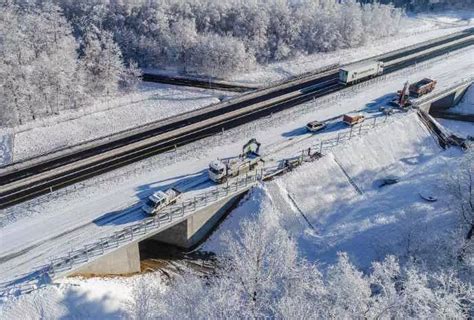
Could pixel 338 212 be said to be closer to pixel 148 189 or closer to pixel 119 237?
pixel 148 189

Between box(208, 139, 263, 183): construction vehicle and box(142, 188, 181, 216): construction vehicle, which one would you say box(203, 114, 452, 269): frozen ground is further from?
box(142, 188, 181, 216): construction vehicle

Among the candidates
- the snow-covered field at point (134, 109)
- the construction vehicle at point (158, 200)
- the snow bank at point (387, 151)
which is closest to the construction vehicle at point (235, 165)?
the construction vehicle at point (158, 200)

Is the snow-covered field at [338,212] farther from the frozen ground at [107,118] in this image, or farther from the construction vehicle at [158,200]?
the frozen ground at [107,118]

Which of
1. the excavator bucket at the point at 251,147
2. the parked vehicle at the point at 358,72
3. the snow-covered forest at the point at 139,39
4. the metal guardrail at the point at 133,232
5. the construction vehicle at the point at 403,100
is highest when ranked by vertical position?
the snow-covered forest at the point at 139,39

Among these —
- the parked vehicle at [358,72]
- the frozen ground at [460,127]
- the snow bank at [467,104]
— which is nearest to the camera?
the parked vehicle at [358,72]

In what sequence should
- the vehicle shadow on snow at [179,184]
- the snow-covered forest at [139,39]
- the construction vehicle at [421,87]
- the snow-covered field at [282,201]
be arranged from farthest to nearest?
1. the construction vehicle at [421,87]
2. the snow-covered forest at [139,39]
3. the vehicle shadow on snow at [179,184]
4. the snow-covered field at [282,201]

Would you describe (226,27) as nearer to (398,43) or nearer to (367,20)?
(367,20)

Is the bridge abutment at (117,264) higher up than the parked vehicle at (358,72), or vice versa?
the parked vehicle at (358,72)
